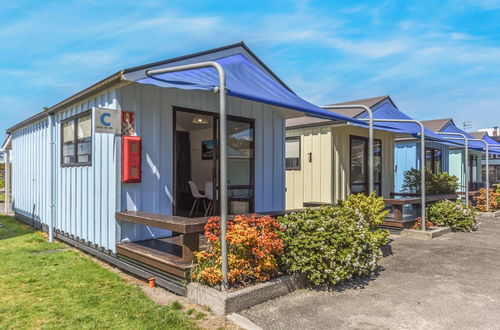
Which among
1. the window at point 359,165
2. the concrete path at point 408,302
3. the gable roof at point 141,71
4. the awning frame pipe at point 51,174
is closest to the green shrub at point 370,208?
the concrete path at point 408,302

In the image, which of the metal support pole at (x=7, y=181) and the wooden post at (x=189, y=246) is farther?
the metal support pole at (x=7, y=181)

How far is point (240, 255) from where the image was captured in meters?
3.36

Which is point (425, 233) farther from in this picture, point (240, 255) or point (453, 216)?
point (240, 255)

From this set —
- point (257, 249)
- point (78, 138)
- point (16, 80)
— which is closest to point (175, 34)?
point (78, 138)

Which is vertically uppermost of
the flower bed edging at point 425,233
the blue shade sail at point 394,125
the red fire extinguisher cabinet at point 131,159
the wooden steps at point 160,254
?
the blue shade sail at point 394,125

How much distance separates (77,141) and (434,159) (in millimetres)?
11454

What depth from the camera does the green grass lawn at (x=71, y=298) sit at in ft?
9.32

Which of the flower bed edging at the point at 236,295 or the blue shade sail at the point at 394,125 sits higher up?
the blue shade sail at the point at 394,125

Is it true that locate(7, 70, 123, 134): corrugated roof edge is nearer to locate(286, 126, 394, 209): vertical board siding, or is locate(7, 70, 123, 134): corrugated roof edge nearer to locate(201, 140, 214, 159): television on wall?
locate(201, 140, 214, 159): television on wall

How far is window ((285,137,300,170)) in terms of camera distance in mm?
8875

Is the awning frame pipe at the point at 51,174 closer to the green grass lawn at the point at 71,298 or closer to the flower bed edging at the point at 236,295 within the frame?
the green grass lawn at the point at 71,298

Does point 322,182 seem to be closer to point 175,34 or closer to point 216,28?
point 216,28

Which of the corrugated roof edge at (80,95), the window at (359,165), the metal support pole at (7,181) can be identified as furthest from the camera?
the metal support pole at (7,181)

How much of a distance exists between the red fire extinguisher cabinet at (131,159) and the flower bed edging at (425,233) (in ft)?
17.6
